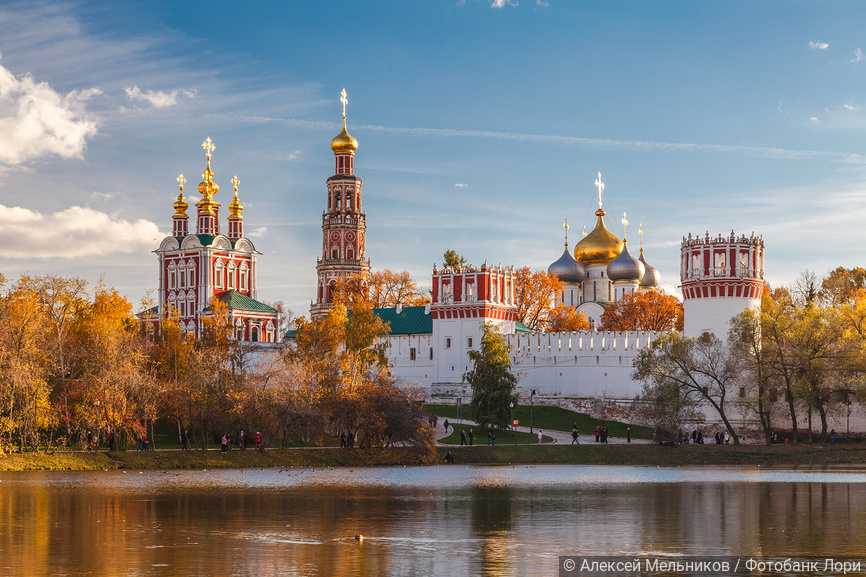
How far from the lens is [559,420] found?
63.6 metres

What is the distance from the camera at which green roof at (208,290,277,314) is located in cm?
9375

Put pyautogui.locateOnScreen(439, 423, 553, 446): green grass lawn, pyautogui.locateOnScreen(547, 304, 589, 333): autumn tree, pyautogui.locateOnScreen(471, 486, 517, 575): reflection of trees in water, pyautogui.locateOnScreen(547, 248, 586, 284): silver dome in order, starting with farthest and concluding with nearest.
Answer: pyautogui.locateOnScreen(547, 248, 586, 284): silver dome → pyautogui.locateOnScreen(547, 304, 589, 333): autumn tree → pyautogui.locateOnScreen(439, 423, 553, 446): green grass lawn → pyautogui.locateOnScreen(471, 486, 517, 575): reflection of trees in water

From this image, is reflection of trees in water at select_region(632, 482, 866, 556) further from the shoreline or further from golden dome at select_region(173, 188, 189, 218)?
golden dome at select_region(173, 188, 189, 218)

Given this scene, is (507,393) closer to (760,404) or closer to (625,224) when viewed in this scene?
(760,404)

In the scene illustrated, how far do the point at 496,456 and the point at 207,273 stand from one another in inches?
2057

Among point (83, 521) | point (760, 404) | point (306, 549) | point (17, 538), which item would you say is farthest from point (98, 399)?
point (760, 404)

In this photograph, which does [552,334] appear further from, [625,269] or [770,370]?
[625,269]

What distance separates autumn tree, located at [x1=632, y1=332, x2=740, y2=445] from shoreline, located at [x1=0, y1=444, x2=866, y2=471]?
11.1ft

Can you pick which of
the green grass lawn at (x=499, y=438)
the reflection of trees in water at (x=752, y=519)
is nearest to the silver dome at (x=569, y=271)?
the green grass lawn at (x=499, y=438)

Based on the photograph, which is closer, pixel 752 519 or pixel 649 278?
pixel 752 519

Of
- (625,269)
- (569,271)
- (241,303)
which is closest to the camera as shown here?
(625,269)

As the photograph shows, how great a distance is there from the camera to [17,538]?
19266 millimetres

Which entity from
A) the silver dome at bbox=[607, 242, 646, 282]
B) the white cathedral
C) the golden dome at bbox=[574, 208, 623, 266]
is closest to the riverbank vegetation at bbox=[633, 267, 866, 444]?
the white cathedral

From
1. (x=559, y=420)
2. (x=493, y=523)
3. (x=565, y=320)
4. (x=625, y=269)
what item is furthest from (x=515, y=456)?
(x=625, y=269)
